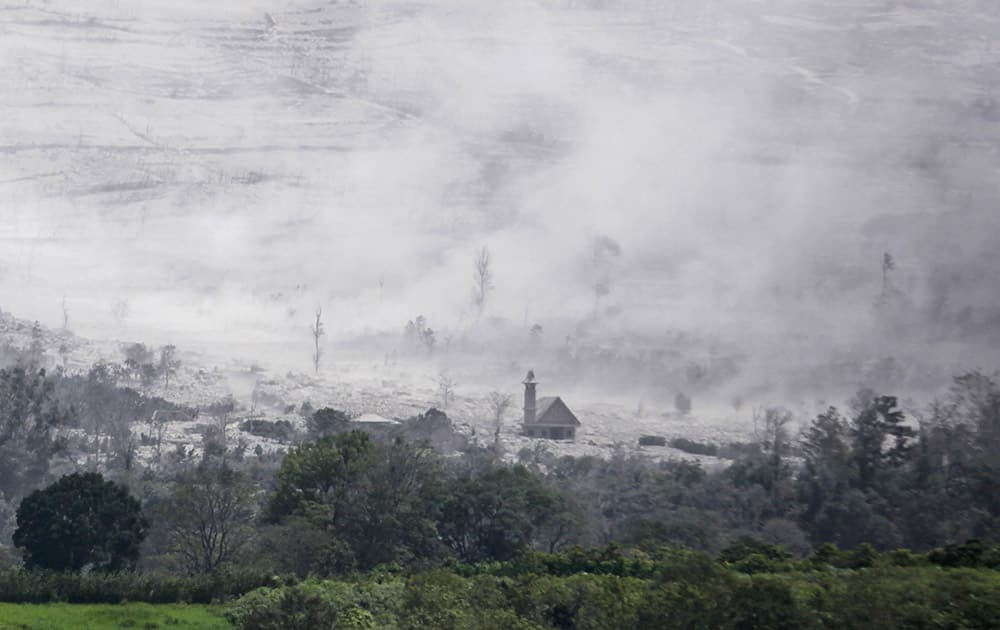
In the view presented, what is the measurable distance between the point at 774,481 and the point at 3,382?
58158 mm

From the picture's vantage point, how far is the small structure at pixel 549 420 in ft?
414

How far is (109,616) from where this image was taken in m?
39.3

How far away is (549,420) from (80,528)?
3027 inches

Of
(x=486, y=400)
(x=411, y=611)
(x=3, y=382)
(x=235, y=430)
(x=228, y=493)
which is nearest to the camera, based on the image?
(x=411, y=611)

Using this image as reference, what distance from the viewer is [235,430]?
119 meters

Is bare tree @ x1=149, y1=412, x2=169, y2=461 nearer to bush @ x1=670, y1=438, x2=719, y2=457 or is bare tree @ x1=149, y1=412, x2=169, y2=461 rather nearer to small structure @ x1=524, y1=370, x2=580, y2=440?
small structure @ x1=524, y1=370, x2=580, y2=440

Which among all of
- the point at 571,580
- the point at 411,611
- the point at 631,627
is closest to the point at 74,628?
the point at 411,611

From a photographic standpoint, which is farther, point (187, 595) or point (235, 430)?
point (235, 430)

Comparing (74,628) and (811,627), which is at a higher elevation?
(811,627)

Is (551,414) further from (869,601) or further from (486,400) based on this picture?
(869,601)

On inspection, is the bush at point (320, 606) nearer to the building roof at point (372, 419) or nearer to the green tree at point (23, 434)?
the green tree at point (23, 434)

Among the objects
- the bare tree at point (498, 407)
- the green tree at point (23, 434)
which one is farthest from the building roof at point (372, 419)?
the green tree at point (23, 434)

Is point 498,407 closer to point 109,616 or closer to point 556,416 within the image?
point 556,416

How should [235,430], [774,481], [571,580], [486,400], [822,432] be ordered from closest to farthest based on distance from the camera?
[571,580] < [774,481] < [822,432] < [235,430] < [486,400]
